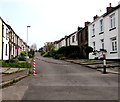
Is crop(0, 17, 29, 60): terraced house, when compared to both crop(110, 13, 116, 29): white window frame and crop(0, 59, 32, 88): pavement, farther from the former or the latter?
crop(110, 13, 116, 29): white window frame

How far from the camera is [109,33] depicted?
1998 centimetres

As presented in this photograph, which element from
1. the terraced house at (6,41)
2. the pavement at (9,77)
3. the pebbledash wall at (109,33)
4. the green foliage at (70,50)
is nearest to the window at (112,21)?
the pebbledash wall at (109,33)

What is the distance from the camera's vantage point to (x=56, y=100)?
5172 mm

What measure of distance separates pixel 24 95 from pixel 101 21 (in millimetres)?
19559

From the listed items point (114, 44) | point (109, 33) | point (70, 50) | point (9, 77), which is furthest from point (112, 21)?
point (70, 50)

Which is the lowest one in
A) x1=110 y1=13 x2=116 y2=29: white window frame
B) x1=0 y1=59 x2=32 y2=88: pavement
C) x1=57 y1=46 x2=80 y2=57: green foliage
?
x1=0 y1=59 x2=32 y2=88: pavement

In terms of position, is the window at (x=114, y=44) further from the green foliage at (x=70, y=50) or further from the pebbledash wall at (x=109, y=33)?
the green foliage at (x=70, y=50)

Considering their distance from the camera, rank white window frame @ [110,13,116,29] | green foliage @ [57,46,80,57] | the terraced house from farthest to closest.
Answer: green foliage @ [57,46,80,57]
the terraced house
white window frame @ [110,13,116,29]

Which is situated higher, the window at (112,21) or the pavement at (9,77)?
the window at (112,21)

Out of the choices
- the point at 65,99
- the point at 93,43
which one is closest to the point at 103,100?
the point at 65,99

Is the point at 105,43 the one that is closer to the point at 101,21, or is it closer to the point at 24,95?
the point at 101,21

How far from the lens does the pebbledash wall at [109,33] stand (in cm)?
1812

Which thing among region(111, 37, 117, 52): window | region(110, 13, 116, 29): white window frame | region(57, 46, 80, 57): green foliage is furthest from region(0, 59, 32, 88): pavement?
region(57, 46, 80, 57): green foliage

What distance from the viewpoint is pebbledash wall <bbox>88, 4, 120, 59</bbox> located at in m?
18.1
